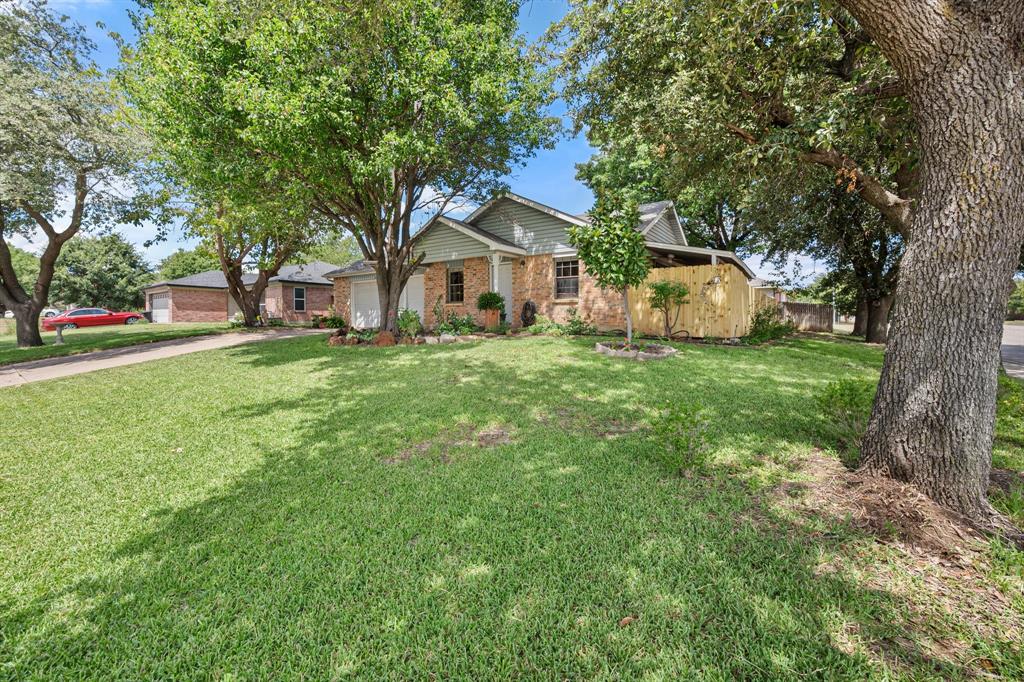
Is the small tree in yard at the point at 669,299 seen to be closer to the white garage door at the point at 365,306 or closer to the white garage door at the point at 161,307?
the white garage door at the point at 365,306

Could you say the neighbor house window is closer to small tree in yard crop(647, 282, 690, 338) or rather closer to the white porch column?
the white porch column

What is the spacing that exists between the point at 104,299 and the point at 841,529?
48.6 m

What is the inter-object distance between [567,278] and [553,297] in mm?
823

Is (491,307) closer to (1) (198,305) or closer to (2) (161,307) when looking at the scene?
(1) (198,305)

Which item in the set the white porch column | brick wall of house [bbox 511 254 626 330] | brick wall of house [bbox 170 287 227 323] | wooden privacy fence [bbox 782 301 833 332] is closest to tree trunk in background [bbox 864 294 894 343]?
wooden privacy fence [bbox 782 301 833 332]

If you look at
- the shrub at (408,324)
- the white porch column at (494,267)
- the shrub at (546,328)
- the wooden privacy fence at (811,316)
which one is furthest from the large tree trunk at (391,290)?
the wooden privacy fence at (811,316)

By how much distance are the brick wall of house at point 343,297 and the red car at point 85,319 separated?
670 inches

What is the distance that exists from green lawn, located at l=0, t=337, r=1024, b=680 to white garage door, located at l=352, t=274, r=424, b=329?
1226 cm

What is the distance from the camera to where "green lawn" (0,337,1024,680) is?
170cm

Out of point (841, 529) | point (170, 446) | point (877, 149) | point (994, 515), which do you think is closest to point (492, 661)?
point (841, 529)

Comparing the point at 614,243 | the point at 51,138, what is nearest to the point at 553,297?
the point at 614,243

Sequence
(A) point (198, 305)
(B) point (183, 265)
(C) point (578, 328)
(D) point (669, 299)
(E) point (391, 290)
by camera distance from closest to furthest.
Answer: (D) point (669, 299) → (E) point (391, 290) → (C) point (578, 328) → (A) point (198, 305) → (B) point (183, 265)

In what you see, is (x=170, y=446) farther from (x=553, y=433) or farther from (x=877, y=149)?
(x=877, y=149)

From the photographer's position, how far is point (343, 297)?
19.0 m
